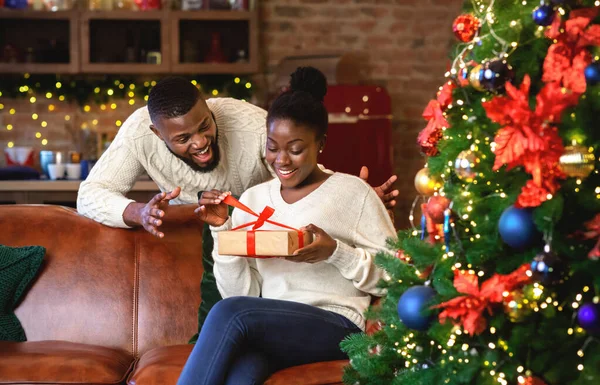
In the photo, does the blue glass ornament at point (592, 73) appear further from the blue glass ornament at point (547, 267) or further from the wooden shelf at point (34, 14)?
the wooden shelf at point (34, 14)

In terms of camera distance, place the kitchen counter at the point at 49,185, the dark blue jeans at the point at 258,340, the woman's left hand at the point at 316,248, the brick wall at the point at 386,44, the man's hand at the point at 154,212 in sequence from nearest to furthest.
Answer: the dark blue jeans at the point at 258,340 → the woman's left hand at the point at 316,248 → the man's hand at the point at 154,212 → the kitchen counter at the point at 49,185 → the brick wall at the point at 386,44

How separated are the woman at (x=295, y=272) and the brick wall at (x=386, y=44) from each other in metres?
3.04

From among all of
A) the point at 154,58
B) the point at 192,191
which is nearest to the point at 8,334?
the point at 192,191

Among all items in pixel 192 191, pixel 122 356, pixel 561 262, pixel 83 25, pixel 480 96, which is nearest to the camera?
pixel 561 262

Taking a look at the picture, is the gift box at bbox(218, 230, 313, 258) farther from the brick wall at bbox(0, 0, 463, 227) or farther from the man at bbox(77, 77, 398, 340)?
the brick wall at bbox(0, 0, 463, 227)

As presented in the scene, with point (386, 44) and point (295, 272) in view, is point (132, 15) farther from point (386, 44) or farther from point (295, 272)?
point (295, 272)

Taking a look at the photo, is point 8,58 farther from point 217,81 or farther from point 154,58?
point 217,81

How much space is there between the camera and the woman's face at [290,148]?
2383mm

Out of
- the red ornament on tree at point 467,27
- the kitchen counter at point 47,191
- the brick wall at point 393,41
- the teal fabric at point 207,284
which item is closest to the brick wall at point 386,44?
the brick wall at point 393,41

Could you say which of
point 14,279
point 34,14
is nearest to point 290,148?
point 14,279

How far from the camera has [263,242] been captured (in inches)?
87.4

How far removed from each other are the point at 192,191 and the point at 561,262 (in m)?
1.81

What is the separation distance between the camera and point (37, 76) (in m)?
5.48

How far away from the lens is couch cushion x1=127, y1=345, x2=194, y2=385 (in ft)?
7.61
